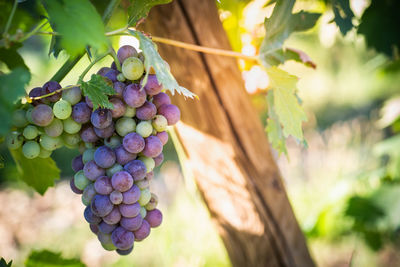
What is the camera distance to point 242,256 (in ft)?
2.62

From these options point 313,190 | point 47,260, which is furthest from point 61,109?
point 313,190

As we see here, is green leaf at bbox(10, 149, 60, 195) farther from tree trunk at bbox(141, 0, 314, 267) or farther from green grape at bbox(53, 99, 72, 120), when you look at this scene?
tree trunk at bbox(141, 0, 314, 267)

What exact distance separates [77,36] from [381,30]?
0.67m

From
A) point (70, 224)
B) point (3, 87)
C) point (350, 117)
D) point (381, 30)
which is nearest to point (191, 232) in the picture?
point (70, 224)

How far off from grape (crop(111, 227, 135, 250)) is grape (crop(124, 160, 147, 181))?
3.0 inches

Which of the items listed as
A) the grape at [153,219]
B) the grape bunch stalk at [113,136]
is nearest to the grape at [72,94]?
the grape bunch stalk at [113,136]

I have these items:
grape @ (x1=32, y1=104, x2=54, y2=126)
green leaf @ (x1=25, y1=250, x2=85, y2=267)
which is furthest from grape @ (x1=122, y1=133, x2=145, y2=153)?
green leaf @ (x1=25, y1=250, x2=85, y2=267)

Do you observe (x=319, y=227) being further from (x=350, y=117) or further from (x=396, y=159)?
(x=350, y=117)

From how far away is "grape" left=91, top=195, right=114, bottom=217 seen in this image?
0.41 meters

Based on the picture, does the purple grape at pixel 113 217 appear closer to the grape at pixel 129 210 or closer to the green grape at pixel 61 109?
the grape at pixel 129 210

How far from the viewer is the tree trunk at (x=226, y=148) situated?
65 cm

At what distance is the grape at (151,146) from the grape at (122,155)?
0.07 ft

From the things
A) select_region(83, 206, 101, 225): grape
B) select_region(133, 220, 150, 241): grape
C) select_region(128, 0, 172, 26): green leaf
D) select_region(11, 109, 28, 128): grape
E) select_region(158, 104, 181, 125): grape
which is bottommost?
select_region(133, 220, 150, 241): grape

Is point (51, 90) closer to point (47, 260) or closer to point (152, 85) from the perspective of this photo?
point (152, 85)
